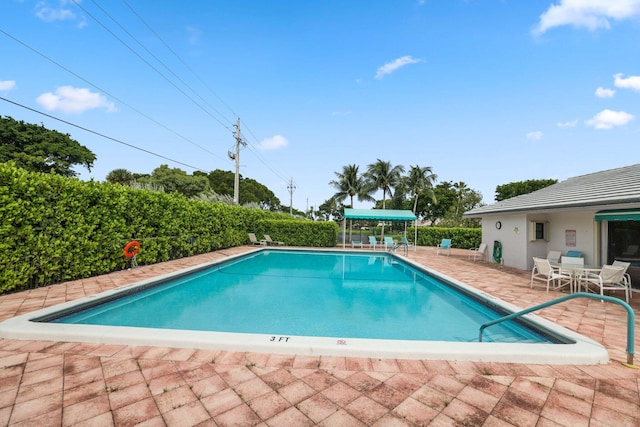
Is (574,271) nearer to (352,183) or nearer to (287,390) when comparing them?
(287,390)

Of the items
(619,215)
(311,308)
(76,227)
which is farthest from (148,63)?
(619,215)

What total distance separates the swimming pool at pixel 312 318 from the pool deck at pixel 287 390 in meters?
0.15

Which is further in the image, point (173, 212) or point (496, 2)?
point (173, 212)

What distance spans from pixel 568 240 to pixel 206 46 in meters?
16.9

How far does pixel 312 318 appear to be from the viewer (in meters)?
6.02

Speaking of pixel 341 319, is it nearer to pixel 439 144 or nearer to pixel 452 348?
pixel 452 348

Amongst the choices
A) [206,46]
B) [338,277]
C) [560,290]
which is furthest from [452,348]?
[206,46]

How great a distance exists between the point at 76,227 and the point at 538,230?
50.1ft

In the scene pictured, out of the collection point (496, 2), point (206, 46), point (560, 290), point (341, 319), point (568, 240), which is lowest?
point (341, 319)

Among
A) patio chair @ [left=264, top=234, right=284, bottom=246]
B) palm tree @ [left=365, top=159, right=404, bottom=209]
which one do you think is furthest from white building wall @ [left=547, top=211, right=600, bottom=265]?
palm tree @ [left=365, top=159, right=404, bottom=209]

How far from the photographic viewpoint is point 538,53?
1045 cm

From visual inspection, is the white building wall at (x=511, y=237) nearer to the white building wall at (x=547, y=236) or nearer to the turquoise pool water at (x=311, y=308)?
the white building wall at (x=547, y=236)

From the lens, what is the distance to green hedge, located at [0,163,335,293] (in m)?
5.71

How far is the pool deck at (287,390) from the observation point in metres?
2.21
